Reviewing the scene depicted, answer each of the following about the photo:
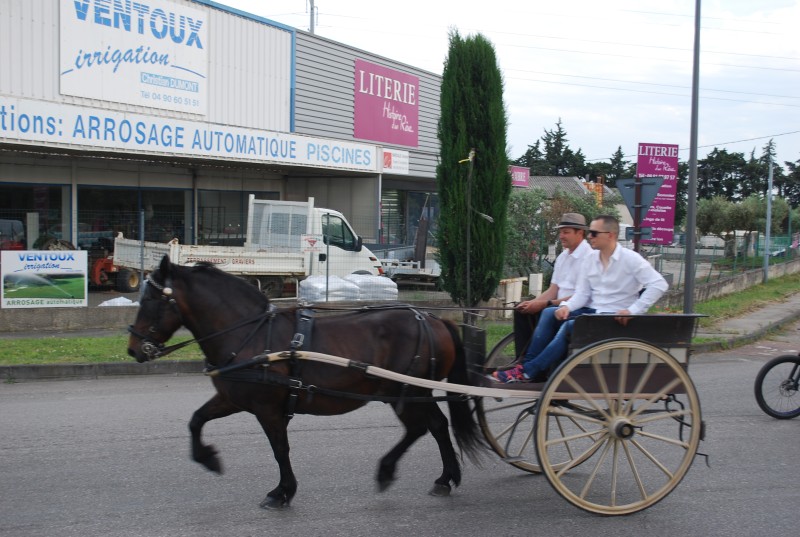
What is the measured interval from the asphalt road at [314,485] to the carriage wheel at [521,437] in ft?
0.76

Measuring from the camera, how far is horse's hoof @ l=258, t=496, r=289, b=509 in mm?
5297

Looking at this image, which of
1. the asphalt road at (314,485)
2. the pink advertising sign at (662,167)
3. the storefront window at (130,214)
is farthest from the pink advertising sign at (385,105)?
the asphalt road at (314,485)

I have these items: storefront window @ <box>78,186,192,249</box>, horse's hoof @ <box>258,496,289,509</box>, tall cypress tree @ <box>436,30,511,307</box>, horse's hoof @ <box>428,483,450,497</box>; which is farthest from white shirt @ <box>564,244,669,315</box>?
storefront window @ <box>78,186,192,249</box>

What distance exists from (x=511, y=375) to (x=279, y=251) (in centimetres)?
1261

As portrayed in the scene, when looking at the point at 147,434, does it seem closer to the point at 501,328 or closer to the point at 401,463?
the point at 401,463

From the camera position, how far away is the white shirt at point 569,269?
644cm

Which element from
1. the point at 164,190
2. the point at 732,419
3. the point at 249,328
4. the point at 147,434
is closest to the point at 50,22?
the point at 164,190

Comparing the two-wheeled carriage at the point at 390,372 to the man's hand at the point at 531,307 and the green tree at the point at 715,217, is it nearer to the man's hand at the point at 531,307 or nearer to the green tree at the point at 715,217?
the man's hand at the point at 531,307

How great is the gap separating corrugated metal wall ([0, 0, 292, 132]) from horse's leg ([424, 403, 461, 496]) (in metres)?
14.1

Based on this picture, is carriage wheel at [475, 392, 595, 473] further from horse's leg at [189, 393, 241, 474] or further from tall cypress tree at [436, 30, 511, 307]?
tall cypress tree at [436, 30, 511, 307]

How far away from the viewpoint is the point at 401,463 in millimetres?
6539

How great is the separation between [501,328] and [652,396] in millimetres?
9062

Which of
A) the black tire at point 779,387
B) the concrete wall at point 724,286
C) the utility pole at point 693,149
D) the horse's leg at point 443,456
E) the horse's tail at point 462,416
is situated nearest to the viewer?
the horse's leg at point 443,456

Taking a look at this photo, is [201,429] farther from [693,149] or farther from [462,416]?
[693,149]
